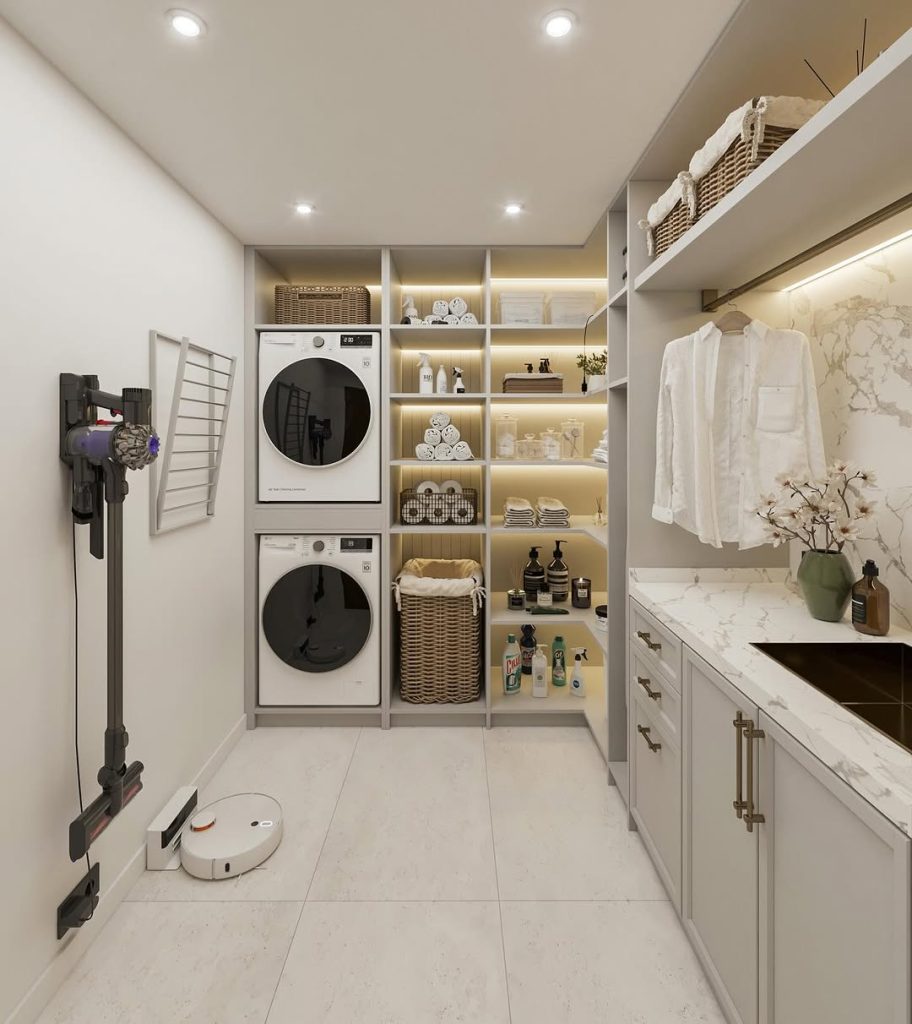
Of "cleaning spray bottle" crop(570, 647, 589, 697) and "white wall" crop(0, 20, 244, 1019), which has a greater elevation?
"white wall" crop(0, 20, 244, 1019)

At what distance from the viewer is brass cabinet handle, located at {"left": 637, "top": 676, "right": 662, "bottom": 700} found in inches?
80.2

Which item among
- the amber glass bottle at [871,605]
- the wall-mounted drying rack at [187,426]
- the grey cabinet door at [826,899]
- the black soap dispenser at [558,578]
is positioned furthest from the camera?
the black soap dispenser at [558,578]

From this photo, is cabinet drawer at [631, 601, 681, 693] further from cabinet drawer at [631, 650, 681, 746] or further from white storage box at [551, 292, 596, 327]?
white storage box at [551, 292, 596, 327]

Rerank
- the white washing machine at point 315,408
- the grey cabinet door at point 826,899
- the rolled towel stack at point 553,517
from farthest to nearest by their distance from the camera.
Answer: the rolled towel stack at point 553,517 < the white washing machine at point 315,408 < the grey cabinet door at point 826,899

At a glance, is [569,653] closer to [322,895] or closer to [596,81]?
[322,895]

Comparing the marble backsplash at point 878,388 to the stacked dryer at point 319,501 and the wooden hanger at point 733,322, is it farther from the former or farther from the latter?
the stacked dryer at point 319,501

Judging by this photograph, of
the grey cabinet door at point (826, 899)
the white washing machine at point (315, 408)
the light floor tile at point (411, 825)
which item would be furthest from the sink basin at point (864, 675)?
the white washing machine at point (315, 408)

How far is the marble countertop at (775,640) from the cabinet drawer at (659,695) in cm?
20

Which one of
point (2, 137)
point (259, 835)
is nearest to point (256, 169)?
point (2, 137)

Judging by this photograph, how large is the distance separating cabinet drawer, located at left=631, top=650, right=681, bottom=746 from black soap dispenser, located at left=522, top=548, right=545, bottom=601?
1.18m

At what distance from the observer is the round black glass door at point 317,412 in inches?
126

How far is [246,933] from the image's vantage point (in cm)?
187

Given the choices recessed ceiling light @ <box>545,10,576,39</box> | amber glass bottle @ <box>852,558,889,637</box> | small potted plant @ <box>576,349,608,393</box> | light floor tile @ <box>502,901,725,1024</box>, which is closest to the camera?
recessed ceiling light @ <box>545,10,576,39</box>

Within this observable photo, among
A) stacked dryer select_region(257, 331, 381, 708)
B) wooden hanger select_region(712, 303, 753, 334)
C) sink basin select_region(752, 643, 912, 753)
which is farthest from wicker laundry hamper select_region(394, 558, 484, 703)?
sink basin select_region(752, 643, 912, 753)
